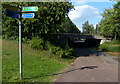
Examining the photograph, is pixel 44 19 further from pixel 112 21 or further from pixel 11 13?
pixel 112 21

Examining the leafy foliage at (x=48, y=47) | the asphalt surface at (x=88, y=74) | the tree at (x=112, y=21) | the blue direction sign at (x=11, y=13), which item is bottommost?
the asphalt surface at (x=88, y=74)

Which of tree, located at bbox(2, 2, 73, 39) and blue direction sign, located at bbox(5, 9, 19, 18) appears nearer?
blue direction sign, located at bbox(5, 9, 19, 18)

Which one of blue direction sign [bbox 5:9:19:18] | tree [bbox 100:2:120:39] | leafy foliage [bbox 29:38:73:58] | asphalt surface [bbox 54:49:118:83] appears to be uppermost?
tree [bbox 100:2:120:39]

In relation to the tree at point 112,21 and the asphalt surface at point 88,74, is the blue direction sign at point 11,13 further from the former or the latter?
the tree at point 112,21

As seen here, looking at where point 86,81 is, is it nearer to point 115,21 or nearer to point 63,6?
point 63,6

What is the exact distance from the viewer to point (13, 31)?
1293 cm

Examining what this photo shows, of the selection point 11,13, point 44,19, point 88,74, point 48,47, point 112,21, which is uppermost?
point 112,21

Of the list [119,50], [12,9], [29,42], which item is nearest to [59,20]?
[29,42]

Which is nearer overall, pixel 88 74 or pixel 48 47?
pixel 88 74

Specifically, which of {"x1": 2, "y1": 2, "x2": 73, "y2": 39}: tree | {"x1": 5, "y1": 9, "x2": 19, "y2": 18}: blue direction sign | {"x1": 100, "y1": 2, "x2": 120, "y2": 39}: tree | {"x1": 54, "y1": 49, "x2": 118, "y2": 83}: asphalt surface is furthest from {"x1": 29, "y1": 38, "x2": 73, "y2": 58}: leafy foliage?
{"x1": 100, "y1": 2, "x2": 120, "y2": 39}: tree

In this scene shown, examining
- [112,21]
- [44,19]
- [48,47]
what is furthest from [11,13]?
[112,21]

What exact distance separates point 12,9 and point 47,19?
20.3 ft

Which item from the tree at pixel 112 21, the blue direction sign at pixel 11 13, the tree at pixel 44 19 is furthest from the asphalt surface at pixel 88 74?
the tree at pixel 112 21

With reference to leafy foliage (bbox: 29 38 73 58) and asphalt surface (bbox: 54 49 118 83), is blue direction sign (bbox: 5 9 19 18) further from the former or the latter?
leafy foliage (bbox: 29 38 73 58)
